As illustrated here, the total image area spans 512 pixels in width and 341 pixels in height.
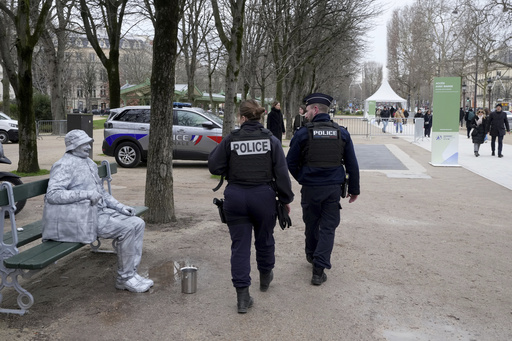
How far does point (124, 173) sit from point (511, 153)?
1422cm

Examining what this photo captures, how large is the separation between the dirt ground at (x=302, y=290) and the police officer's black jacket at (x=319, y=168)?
95 cm

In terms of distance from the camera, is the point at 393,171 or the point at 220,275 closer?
the point at 220,275

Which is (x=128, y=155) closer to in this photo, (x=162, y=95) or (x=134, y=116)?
(x=134, y=116)

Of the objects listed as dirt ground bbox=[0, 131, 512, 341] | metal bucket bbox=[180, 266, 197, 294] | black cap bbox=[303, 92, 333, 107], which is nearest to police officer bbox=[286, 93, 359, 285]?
black cap bbox=[303, 92, 333, 107]

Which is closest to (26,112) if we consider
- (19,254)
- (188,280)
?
(19,254)

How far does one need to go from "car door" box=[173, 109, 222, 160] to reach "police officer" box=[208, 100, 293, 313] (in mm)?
10083

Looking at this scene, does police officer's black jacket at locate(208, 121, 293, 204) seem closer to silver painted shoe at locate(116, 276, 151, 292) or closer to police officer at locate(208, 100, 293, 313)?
police officer at locate(208, 100, 293, 313)

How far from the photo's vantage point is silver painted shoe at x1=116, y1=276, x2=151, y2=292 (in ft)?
15.5

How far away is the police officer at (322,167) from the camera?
5.05 m

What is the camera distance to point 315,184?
5074 millimetres

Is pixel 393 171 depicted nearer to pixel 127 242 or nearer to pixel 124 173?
pixel 124 173

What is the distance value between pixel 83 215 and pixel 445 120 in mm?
13174

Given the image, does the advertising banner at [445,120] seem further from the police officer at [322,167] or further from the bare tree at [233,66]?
the police officer at [322,167]

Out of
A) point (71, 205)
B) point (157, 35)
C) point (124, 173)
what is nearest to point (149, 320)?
point (71, 205)
